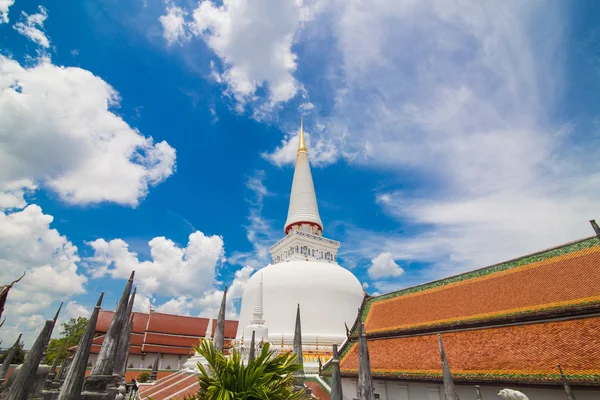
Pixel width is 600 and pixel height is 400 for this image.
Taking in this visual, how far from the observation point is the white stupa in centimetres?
2533

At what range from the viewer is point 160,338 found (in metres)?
32.5

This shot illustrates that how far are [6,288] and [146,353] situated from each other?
98.1 feet

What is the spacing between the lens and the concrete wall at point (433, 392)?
8828mm

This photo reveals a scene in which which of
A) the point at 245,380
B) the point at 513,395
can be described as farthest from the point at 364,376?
the point at 245,380

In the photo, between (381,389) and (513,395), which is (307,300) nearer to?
(381,389)

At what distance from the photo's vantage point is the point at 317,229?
115 ft

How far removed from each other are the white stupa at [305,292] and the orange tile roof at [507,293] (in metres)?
9.87

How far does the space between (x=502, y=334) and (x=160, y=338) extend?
3211 centimetres

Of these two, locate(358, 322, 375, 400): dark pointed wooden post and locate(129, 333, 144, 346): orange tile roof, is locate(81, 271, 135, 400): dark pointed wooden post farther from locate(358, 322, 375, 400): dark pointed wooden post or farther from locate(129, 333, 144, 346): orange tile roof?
locate(129, 333, 144, 346): orange tile roof

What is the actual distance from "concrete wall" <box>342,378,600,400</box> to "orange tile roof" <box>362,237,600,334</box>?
2266 mm

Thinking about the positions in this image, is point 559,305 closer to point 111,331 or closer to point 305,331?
point 111,331

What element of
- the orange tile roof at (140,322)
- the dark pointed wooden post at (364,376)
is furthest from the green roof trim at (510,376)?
the orange tile roof at (140,322)

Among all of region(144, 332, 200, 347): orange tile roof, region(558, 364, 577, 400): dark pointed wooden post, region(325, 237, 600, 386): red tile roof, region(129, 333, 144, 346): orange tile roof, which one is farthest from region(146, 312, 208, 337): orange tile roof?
region(558, 364, 577, 400): dark pointed wooden post

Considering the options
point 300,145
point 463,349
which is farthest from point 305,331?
point 300,145
